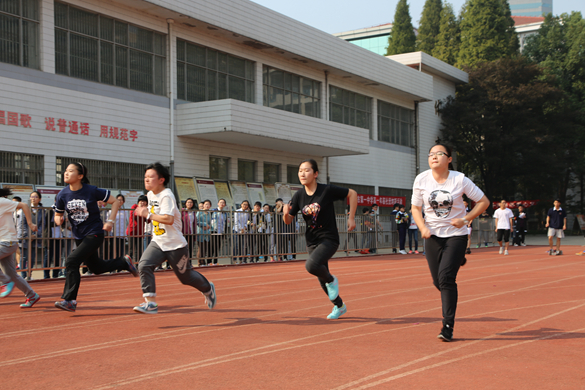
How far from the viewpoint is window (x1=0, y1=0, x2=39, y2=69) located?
17828mm

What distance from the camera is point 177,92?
76.6ft

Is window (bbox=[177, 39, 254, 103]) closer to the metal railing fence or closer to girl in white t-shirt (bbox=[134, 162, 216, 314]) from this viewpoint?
the metal railing fence

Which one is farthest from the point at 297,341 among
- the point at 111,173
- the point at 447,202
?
the point at 111,173

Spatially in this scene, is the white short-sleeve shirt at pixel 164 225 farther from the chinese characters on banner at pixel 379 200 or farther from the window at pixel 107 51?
the chinese characters on banner at pixel 379 200

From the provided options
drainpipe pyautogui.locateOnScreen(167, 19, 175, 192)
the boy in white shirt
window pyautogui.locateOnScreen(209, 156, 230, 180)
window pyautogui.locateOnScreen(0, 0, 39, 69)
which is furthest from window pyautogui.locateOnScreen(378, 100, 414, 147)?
window pyautogui.locateOnScreen(0, 0, 39, 69)

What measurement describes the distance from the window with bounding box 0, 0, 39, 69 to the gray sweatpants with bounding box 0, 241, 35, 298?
11.1 meters

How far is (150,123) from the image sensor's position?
22.2 meters

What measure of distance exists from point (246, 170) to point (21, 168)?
34.0ft

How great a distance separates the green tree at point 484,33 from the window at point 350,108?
62.5ft

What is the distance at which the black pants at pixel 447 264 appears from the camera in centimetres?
568

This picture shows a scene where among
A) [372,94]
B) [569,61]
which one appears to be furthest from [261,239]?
[569,61]

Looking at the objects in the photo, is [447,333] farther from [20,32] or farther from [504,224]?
[504,224]

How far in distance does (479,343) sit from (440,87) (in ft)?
122

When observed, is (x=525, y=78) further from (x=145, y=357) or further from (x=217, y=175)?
Result: (x=145, y=357)
